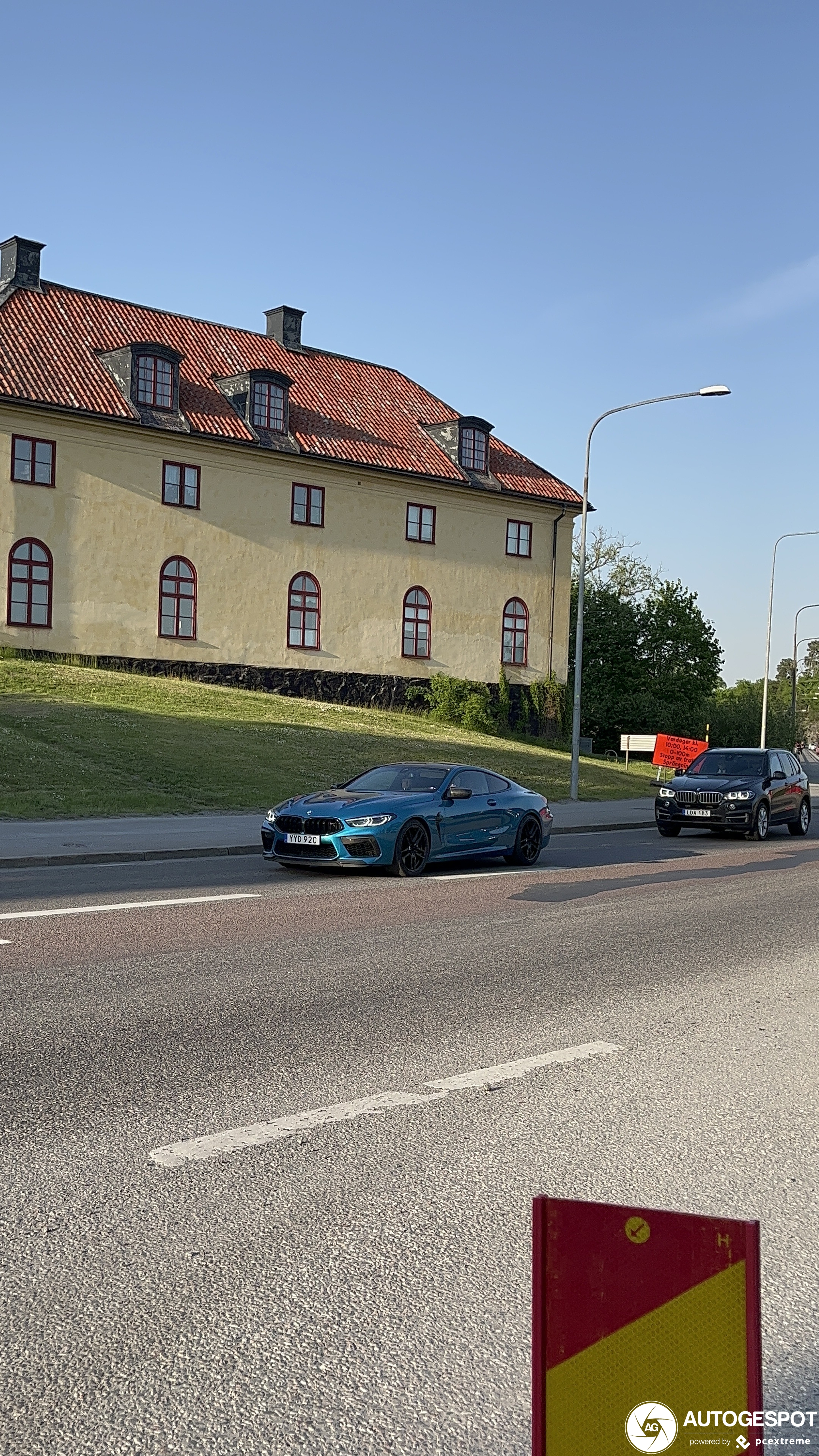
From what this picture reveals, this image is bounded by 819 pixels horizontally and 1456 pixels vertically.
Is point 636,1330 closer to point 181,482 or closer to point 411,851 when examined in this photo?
point 411,851

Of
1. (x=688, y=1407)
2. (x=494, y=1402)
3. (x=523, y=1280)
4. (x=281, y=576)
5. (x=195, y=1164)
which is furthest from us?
(x=281, y=576)

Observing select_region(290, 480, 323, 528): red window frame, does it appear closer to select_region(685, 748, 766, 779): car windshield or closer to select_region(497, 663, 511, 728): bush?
select_region(497, 663, 511, 728): bush

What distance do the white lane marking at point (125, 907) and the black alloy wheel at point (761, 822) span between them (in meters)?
12.1

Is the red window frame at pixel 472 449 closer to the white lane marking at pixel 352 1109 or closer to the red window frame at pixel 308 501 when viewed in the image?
the red window frame at pixel 308 501

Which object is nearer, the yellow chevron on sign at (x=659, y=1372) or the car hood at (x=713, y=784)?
the yellow chevron on sign at (x=659, y=1372)

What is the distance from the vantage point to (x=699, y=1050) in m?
6.99

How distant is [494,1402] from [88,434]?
38.0 metres

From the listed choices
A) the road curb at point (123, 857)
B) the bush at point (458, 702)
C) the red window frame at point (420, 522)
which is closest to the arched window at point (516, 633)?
the bush at point (458, 702)

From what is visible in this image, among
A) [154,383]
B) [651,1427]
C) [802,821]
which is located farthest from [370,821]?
[154,383]

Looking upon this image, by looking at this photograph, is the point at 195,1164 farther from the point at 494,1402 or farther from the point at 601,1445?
the point at 601,1445

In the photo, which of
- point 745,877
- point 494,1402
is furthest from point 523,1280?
point 745,877

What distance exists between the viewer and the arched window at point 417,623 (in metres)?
46.0

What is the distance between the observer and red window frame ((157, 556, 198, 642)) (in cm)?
4034

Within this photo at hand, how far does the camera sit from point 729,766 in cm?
2373
